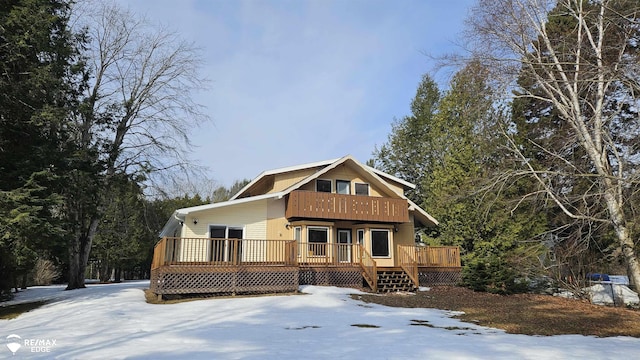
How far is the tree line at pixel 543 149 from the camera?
38.0ft

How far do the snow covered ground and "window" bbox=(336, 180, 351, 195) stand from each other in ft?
31.1

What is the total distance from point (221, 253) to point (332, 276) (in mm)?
4805

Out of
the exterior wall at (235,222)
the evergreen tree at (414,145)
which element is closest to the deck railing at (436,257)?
the exterior wall at (235,222)

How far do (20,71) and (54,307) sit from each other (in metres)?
7.38

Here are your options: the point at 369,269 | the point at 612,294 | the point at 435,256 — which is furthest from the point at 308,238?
the point at 612,294

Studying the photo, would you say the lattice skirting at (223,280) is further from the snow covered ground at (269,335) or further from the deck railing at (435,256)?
the deck railing at (435,256)

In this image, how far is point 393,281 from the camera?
1836cm

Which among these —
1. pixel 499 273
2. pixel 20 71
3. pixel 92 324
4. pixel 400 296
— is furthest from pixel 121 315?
pixel 499 273

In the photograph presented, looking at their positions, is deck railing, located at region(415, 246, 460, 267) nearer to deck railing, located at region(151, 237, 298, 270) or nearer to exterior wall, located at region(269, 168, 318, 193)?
exterior wall, located at region(269, 168, 318, 193)

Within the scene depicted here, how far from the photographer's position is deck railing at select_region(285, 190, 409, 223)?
752 inches

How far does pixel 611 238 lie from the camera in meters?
20.3

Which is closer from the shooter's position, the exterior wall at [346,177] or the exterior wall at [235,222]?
the exterior wall at [235,222]

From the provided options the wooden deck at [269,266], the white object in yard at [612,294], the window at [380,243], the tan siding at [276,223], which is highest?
the tan siding at [276,223]

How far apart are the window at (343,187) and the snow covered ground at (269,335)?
9.48 m
